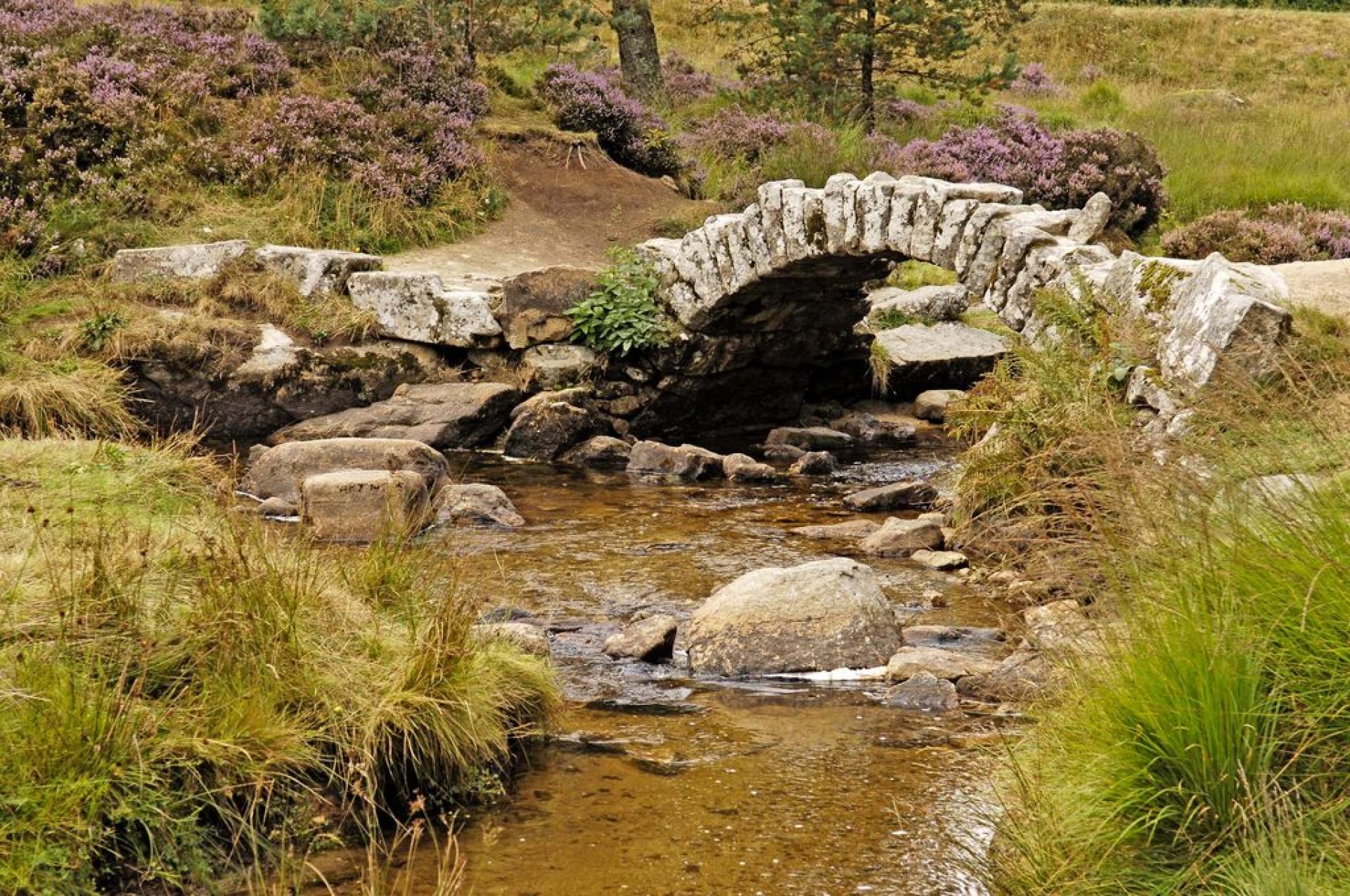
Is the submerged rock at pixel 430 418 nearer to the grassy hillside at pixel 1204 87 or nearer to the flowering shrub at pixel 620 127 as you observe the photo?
the flowering shrub at pixel 620 127

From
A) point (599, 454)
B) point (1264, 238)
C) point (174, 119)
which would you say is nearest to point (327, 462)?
point (599, 454)

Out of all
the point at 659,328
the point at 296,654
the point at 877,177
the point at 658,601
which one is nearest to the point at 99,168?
the point at 659,328

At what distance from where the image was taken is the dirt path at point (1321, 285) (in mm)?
7652

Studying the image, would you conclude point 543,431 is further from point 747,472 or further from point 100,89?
point 100,89

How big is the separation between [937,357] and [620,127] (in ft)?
19.7

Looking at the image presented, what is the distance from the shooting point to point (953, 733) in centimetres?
605

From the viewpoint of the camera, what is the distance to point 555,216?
17203mm

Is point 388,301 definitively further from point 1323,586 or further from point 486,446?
point 1323,586

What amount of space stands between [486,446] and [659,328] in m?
2.01

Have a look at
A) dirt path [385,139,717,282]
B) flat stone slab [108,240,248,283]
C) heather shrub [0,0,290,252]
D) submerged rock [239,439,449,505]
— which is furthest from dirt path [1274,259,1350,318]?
heather shrub [0,0,290,252]

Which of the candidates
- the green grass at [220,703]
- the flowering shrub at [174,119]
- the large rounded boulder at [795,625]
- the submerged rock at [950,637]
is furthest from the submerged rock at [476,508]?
the flowering shrub at [174,119]

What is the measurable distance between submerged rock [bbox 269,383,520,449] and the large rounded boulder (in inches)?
246

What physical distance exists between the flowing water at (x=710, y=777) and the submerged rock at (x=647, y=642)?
0.27ft

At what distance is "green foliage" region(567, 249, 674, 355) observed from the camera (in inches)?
543
